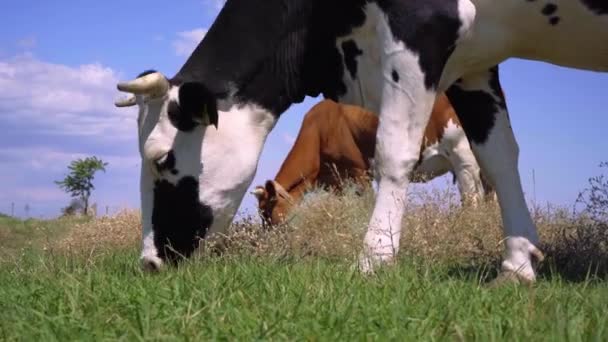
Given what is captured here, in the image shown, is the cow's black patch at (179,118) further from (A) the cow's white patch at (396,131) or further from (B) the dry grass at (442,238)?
(A) the cow's white patch at (396,131)

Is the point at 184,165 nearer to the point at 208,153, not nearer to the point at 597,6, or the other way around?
the point at 208,153

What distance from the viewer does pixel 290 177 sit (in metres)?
12.3

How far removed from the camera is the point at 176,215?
5.10 m

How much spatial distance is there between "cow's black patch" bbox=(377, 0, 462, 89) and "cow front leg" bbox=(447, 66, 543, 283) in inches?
31.3

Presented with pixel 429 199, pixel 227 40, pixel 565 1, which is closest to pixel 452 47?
pixel 565 1

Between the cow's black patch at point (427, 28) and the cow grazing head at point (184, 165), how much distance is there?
1.39 meters

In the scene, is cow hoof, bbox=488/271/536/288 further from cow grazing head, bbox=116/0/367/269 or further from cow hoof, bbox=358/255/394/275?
cow grazing head, bbox=116/0/367/269

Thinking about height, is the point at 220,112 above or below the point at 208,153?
above

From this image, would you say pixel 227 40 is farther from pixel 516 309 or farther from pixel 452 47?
pixel 516 309

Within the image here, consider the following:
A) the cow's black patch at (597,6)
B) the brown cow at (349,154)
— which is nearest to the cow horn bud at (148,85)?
the cow's black patch at (597,6)

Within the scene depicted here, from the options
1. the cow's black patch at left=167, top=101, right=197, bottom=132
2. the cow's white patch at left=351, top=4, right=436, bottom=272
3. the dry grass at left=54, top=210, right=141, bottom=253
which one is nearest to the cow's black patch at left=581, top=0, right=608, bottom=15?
the cow's white patch at left=351, top=4, right=436, bottom=272

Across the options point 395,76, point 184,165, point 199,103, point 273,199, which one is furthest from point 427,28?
point 273,199

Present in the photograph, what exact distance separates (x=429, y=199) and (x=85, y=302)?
4616 millimetres

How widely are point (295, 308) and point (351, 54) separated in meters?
2.42
